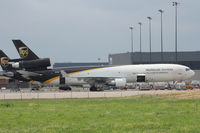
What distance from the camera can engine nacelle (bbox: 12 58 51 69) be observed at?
70500 millimetres

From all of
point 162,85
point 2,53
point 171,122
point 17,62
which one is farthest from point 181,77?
point 171,122

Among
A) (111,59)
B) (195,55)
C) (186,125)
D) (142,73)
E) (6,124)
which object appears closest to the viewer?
(186,125)

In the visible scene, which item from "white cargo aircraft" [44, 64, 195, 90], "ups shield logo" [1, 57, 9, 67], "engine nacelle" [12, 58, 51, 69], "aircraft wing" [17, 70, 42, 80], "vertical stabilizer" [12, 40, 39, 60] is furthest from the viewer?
"ups shield logo" [1, 57, 9, 67]

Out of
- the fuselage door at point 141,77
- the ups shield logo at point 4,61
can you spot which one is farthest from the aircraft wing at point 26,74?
the fuselage door at point 141,77

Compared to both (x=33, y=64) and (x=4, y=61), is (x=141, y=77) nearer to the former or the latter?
(x=33, y=64)

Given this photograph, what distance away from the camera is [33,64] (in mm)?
71375

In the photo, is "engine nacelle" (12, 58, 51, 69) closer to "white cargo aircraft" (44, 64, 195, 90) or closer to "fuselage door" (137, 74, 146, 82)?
"white cargo aircraft" (44, 64, 195, 90)

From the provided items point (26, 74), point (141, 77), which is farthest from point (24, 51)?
point (141, 77)

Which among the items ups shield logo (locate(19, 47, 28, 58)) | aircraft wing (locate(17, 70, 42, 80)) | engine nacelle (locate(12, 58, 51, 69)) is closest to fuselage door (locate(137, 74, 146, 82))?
engine nacelle (locate(12, 58, 51, 69))

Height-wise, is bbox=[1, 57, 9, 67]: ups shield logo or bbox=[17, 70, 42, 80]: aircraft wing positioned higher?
bbox=[1, 57, 9, 67]: ups shield logo

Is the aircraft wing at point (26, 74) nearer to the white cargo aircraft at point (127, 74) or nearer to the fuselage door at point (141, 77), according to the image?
the white cargo aircraft at point (127, 74)

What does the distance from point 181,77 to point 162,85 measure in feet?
20.0

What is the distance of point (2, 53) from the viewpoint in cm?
7706

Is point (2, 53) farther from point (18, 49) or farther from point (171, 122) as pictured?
point (171, 122)
